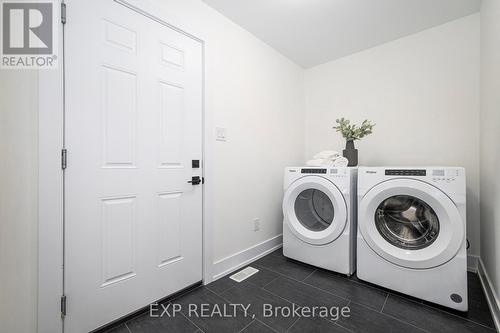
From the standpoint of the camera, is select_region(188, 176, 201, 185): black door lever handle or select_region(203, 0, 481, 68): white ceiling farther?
select_region(203, 0, 481, 68): white ceiling

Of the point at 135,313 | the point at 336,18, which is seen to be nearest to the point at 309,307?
the point at 135,313

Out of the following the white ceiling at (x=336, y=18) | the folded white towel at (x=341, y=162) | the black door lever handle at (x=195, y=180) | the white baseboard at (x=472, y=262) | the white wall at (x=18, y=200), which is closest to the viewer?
the white wall at (x=18, y=200)

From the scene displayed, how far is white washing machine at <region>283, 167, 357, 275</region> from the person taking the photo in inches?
68.0

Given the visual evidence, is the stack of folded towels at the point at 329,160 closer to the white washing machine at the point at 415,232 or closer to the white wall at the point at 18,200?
the white washing machine at the point at 415,232

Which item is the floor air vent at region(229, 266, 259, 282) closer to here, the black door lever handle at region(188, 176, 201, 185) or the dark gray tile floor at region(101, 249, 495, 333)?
the dark gray tile floor at region(101, 249, 495, 333)

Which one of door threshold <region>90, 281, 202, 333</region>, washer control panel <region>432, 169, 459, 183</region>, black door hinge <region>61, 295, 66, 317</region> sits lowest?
door threshold <region>90, 281, 202, 333</region>

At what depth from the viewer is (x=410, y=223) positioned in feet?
5.18

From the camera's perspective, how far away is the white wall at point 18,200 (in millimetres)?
935

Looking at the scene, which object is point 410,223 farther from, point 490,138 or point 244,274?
point 244,274

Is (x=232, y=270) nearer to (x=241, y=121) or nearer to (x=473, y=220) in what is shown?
(x=241, y=121)

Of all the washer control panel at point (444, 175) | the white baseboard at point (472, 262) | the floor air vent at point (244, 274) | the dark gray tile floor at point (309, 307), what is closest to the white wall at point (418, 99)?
the white baseboard at point (472, 262)

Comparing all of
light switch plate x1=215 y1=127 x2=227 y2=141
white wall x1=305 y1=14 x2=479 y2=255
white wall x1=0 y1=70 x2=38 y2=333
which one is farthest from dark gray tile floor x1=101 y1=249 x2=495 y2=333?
light switch plate x1=215 y1=127 x2=227 y2=141

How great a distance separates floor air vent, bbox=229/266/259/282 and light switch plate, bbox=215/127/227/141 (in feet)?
3.83

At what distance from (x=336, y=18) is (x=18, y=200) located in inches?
98.9
